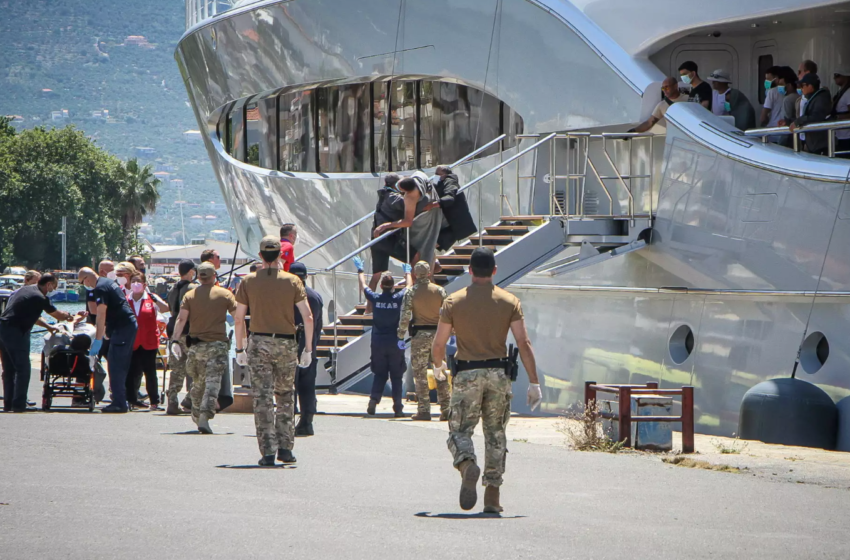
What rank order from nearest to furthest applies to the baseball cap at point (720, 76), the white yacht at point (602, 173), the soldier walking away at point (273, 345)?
the soldier walking away at point (273, 345) → the white yacht at point (602, 173) → the baseball cap at point (720, 76)

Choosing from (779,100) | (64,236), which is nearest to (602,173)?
(779,100)

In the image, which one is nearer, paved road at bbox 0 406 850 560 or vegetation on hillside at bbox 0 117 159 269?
paved road at bbox 0 406 850 560

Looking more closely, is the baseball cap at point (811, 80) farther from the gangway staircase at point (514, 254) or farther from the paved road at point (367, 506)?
the paved road at point (367, 506)

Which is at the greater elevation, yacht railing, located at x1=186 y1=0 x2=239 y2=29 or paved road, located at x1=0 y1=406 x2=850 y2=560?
yacht railing, located at x1=186 y1=0 x2=239 y2=29

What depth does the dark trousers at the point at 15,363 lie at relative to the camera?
13.2 metres

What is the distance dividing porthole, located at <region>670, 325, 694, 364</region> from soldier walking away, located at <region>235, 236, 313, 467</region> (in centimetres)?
644

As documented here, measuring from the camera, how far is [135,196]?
111 metres

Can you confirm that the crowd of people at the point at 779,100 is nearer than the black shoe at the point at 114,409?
Yes

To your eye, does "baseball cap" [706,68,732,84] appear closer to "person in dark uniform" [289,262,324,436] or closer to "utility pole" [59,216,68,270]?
"person in dark uniform" [289,262,324,436]

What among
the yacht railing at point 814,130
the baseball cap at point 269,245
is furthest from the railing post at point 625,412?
the yacht railing at point 814,130

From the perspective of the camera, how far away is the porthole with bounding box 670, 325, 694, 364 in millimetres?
14352

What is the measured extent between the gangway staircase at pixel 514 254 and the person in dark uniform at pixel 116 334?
7.31 ft

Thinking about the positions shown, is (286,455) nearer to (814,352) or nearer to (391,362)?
(391,362)

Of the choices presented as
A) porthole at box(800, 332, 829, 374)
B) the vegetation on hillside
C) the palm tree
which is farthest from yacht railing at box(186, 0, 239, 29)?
the palm tree
